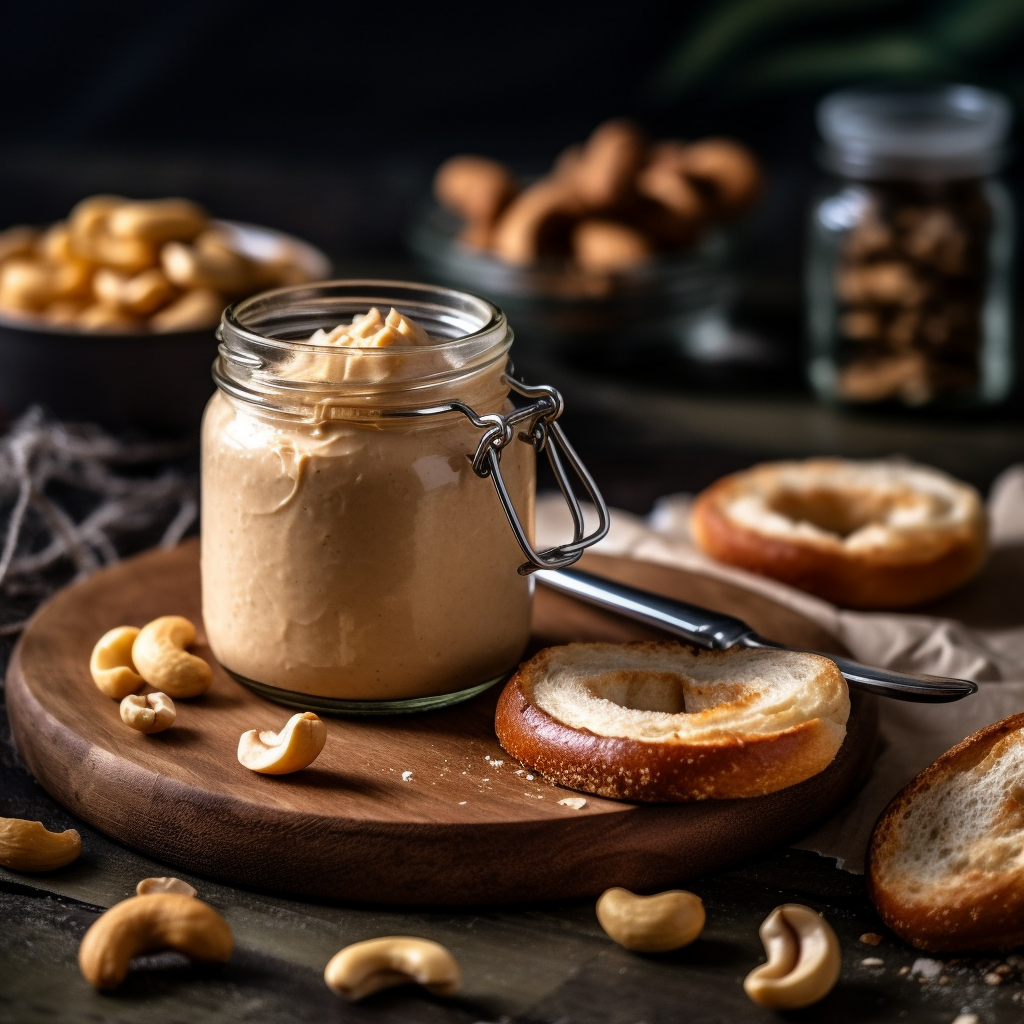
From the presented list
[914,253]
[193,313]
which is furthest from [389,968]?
[914,253]

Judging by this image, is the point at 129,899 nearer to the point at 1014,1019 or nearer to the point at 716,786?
the point at 716,786

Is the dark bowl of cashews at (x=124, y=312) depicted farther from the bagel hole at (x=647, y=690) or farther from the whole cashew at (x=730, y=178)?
the bagel hole at (x=647, y=690)

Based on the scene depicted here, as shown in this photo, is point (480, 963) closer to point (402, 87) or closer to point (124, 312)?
point (124, 312)

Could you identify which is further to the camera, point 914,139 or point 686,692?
point 914,139

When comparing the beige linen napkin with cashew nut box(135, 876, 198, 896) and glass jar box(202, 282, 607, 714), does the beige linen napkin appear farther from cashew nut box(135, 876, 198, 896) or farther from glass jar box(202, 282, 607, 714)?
cashew nut box(135, 876, 198, 896)

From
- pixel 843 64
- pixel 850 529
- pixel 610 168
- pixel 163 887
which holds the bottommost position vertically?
pixel 850 529

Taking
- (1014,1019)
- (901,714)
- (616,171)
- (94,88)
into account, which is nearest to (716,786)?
(1014,1019)
